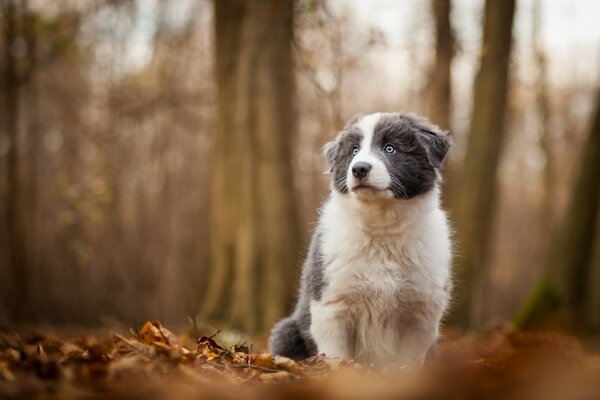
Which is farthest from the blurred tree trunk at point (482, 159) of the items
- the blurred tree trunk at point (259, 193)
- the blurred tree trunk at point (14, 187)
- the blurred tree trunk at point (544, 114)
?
the blurred tree trunk at point (14, 187)

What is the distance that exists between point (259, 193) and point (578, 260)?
4592 millimetres

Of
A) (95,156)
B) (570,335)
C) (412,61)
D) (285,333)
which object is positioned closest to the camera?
(285,333)

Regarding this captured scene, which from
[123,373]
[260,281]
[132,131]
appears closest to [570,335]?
[260,281]

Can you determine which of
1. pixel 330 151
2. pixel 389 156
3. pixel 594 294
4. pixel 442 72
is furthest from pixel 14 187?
pixel 389 156

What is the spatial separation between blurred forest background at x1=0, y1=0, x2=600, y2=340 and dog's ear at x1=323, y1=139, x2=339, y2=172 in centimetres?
189

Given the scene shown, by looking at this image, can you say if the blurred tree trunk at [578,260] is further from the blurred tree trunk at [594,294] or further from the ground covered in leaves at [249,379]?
the ground covered in leaves at [249,379]

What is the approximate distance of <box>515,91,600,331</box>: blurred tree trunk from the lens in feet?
29.2

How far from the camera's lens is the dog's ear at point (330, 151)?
5303 millimetres

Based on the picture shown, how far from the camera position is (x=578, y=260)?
370 inches

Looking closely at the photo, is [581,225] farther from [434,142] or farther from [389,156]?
[389,156]

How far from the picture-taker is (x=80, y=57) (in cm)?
1642

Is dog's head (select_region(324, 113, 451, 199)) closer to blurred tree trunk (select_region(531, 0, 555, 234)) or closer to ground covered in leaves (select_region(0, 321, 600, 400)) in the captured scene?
ground covered in leaves (select_region(0, 321, 600, 400))

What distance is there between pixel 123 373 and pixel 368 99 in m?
21.8

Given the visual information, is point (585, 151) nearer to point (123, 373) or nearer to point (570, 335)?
point (570, 335)
